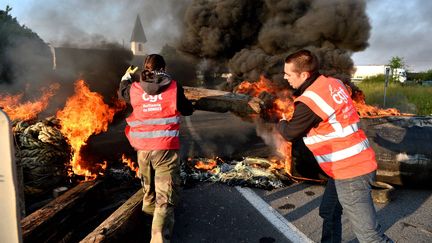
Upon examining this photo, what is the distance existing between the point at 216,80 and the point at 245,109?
781 centimetres

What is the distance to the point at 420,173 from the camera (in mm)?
4984

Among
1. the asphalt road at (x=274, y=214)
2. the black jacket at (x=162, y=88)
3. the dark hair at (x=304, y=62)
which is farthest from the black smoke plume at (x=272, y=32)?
the dark hair at (x=304, y=62)

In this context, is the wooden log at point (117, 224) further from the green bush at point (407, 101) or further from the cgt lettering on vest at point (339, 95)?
the green bush at point (407, 101)

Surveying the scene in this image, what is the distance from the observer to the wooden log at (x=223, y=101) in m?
5.24

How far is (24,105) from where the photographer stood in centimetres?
574

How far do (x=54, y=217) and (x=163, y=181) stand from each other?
47.1 inches

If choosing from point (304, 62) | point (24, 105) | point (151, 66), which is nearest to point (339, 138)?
point (304, 62)

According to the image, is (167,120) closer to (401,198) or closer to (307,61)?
(307,61)

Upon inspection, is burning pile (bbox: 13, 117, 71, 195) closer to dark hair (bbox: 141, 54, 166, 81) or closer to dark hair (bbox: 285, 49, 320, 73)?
dark hair (bbox: 141, 54, 166, 81)

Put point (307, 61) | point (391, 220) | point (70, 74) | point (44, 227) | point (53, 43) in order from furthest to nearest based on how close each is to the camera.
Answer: point (53, 43), point (70, 74), point (391, 220), point (44, 227), point (307, 61)

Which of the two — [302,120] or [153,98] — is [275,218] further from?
[153,98]

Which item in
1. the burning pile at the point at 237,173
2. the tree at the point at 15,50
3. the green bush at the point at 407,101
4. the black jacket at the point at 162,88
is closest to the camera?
the black jacket at the point at 162,88

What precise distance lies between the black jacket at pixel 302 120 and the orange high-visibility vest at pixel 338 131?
1.6 inches

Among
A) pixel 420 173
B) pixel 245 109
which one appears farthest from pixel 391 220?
pixel 245 109
